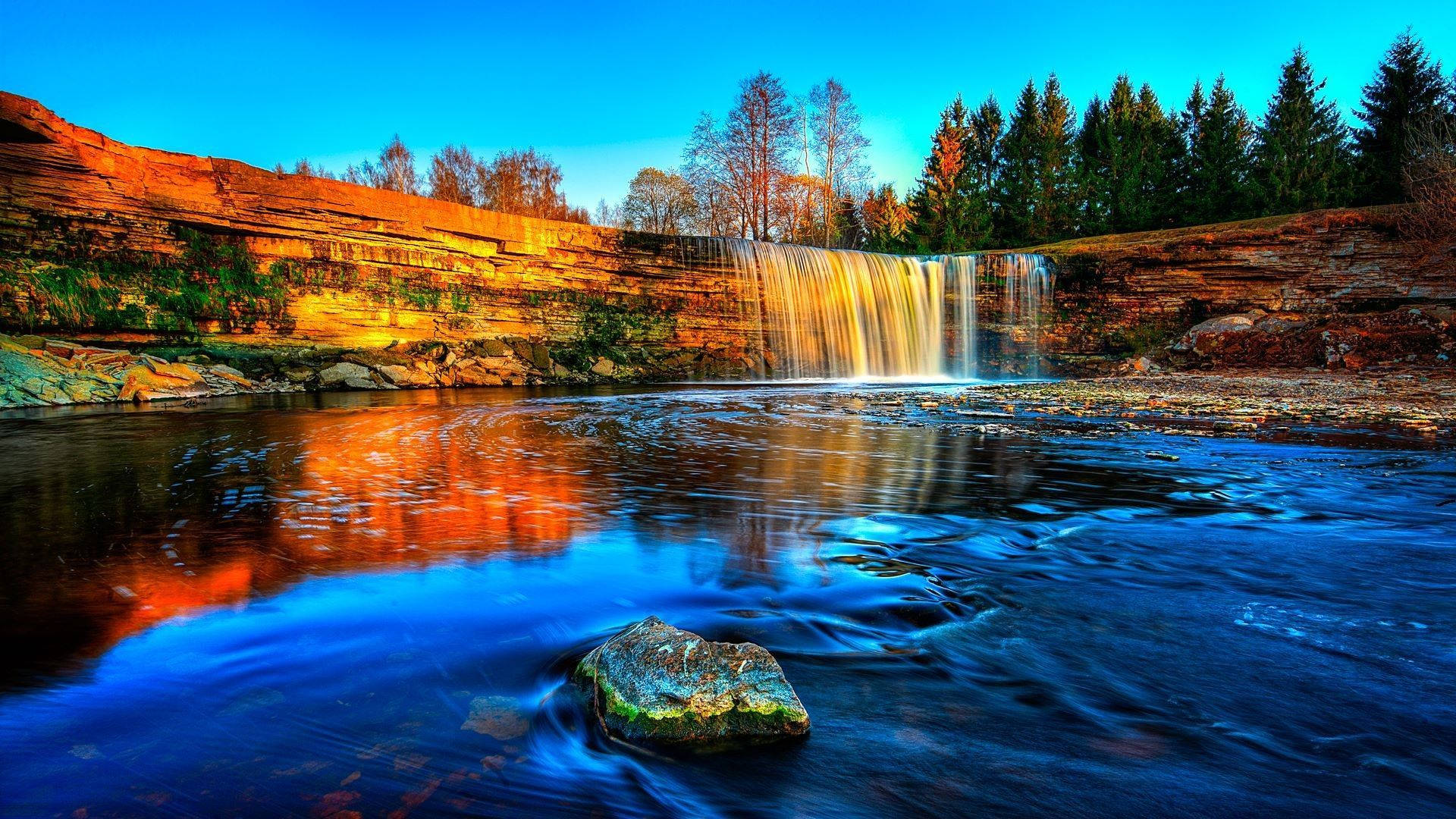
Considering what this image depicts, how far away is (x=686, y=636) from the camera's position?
1919 mm

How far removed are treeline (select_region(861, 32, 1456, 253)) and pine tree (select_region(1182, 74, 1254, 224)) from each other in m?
0.08

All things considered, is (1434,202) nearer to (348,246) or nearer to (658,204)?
(348,246)

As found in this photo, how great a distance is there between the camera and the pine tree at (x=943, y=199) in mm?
37688

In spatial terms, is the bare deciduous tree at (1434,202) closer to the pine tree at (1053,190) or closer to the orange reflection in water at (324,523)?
the pine tree at (1053,190)

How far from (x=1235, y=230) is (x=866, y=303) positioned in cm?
1233

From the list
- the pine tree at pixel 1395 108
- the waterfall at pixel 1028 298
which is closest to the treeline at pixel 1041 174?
the pine tree at pixel 1395 108

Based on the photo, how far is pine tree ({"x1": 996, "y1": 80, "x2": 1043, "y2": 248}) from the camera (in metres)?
38.8

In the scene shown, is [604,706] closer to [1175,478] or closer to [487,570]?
[487,570]

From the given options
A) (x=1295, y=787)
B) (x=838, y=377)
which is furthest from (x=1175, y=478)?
(x=838, y=377)

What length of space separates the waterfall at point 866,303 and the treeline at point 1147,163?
47.6 feet

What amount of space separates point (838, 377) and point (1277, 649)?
20963 mm

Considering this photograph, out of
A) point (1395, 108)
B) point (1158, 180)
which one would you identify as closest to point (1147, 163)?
point (1158, 180)

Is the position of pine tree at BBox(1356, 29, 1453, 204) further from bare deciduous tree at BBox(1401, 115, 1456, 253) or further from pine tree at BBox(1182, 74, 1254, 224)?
bare deciduous tree at BBox(1401, 115, 1456, 253)

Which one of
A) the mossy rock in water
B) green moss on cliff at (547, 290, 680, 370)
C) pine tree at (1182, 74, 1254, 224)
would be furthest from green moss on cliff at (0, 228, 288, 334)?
pine tree at (1182, 74, 1254, 224)
